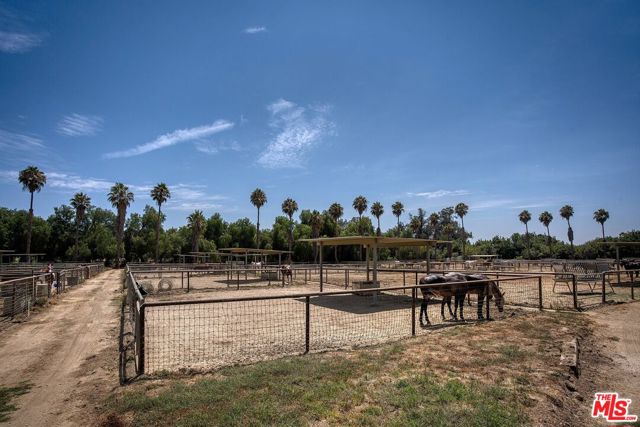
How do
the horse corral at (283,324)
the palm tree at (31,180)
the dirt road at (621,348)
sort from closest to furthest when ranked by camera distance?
the dirt road at (621,348)
the horse corral at (283,324)
the palm tree at (31,180)

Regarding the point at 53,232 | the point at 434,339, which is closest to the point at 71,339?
the point at 434,339

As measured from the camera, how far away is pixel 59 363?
655 centimetres

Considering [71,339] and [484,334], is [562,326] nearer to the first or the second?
[484,334]

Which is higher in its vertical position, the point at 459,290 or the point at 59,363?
the point at 459,290

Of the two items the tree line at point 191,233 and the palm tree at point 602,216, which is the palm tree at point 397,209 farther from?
the palm tree at point 602,216

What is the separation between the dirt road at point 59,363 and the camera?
4420 mm

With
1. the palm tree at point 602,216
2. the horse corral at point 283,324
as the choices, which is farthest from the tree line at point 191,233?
the horse corral at point 283,324

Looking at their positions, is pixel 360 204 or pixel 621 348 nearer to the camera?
pixel 621 348

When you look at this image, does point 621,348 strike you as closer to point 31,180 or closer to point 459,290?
point 459,290

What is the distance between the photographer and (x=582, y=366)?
20.0 ft

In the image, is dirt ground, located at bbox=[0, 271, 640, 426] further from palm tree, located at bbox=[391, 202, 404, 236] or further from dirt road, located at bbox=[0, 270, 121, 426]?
palm tree, located at bbox=[391, 202, 404, 236]

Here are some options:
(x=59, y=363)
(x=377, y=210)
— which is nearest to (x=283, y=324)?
(x=59, y=363)

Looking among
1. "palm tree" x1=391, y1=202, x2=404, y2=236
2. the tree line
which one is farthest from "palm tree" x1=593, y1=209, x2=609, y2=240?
"palm tree" x1=391, y1=202, x2=404, y2=236

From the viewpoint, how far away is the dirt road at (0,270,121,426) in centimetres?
442
